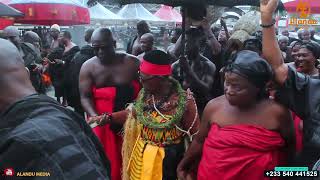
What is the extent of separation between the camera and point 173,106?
11.5 feet

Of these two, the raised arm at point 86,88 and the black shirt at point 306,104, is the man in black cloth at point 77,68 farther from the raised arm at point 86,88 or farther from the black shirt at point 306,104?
the black shirt at point 306,104

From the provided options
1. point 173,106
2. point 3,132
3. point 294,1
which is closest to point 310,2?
point 294,1

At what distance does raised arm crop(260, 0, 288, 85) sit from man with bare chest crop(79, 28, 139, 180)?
85.7 inches

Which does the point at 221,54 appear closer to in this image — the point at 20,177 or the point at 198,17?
the point at 198,17

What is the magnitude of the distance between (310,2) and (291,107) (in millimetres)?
10187

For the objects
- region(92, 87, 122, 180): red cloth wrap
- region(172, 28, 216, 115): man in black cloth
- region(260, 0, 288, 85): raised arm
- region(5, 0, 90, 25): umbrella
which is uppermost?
region(5, 0, 90, 25): umbrella

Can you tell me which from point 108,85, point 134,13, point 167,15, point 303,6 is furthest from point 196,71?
point 167,15

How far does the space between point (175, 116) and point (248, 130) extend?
0.90 meters

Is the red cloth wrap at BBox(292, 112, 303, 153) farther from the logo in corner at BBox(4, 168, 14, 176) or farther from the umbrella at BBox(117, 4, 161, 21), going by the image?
the umbrella at BBox(117, 4, 161, 21)

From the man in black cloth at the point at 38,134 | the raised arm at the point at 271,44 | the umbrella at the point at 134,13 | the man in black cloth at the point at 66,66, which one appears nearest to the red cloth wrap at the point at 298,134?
the raised arm at the point at 271,44

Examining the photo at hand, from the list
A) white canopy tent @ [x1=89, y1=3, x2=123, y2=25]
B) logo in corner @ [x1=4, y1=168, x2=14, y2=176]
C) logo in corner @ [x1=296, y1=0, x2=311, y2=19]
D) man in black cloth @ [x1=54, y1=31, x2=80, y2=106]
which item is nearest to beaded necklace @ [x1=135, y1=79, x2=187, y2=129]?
logo in corner @ [x1=4, y1=168, x2=14, y2=176]

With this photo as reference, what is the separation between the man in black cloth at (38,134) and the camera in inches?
59.8

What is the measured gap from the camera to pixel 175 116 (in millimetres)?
3424

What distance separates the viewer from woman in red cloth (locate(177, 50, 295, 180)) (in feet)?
8.52
